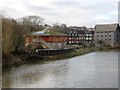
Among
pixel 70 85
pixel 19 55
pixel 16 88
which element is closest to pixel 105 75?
pixel 70 85

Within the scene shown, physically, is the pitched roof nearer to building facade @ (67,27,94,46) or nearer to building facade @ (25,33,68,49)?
building facade @ (67,27,94,46)

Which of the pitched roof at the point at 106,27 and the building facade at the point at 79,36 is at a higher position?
the pitched roof at the point at 106,27

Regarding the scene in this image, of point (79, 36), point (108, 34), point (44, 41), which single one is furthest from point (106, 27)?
point (44, 41)

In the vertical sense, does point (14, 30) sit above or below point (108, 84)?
above

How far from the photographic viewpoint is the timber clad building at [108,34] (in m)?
82.8

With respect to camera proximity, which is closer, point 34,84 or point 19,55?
point 34,84

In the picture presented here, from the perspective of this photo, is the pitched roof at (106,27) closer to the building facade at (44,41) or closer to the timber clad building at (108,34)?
the timber clad building at (108,34)

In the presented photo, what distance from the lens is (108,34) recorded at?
3319 inches

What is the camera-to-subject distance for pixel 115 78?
66.5ft

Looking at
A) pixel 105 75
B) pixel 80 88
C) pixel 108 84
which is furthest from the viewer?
pixel 105 75

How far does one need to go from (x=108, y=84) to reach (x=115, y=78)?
2.47 metres

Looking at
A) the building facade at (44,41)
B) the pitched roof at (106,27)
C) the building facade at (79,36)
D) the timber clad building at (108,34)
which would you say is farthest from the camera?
the building facade at (79,36)

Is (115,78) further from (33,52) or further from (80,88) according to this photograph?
(33,52)

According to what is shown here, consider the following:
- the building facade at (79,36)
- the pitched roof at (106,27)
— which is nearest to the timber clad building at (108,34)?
the pitched roof at (106,27)
